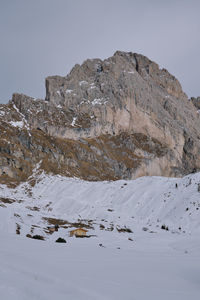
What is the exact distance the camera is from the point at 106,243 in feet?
55.0

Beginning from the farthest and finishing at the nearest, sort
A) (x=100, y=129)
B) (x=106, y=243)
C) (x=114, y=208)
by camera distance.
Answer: (x=100, y=129)
(x=114, y=208)
(x=106, y=243)

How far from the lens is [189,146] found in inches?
6909

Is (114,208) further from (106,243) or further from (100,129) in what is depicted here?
(100,129)

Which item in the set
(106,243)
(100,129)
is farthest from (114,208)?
(100,129)

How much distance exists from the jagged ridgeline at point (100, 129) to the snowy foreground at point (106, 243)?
2060 cm

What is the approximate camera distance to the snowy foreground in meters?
4.29

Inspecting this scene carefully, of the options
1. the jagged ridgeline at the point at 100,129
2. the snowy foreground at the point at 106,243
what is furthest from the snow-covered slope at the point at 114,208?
the jagged ridgeline at the point at 100,129

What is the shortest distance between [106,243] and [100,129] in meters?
129

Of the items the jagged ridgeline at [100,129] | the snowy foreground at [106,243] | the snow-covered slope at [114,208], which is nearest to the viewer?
the snowy foreground at [106,243]

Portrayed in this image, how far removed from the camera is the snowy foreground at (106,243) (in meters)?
4.29

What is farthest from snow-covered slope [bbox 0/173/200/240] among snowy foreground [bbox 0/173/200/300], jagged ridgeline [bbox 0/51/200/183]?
jagged ridgeline [bbox 0/51/200/183]

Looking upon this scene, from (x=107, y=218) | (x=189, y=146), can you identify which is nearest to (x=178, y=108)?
(x=189, y=146)

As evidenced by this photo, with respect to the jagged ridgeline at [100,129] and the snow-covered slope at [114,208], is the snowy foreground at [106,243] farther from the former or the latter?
the jagged ridgeline at [100,129]

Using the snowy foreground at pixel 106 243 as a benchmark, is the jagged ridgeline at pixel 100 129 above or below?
above
